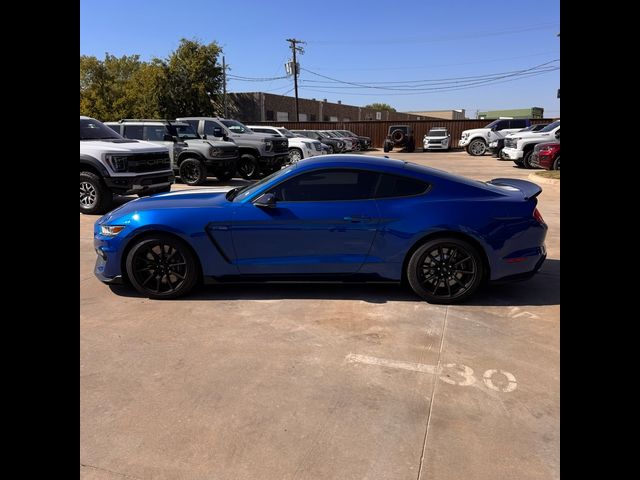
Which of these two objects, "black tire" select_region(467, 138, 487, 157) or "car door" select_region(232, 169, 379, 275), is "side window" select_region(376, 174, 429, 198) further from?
"black tire" select_region(467, 138, 487, 157)

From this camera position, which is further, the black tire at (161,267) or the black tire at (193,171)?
the black tire at (193,171)

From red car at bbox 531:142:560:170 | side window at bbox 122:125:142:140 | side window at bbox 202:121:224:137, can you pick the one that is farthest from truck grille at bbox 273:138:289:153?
red car at bbox 531:142:560:170

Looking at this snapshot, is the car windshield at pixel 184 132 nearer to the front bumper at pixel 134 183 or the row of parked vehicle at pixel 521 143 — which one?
the front bumper at pixel 134 183

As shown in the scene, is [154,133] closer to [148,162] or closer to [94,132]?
[94,132]

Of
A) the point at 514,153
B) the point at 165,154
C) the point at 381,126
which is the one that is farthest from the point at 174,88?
the point at 165,154

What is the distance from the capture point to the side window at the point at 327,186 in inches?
187

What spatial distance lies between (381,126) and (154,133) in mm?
27955

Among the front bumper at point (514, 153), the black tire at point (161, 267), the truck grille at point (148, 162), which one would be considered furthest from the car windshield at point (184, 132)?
the front bumper at point (514, 153)

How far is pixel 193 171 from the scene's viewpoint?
46.6ft

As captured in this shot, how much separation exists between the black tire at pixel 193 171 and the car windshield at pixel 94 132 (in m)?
2.95

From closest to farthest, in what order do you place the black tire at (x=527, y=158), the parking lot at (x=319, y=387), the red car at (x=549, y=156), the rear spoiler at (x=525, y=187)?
the parking lot at (x=319, y=387), the rear spoiler at (x=525, y=187), the red car at (x=549, y=156), the black tire at (x=527, y=158)
